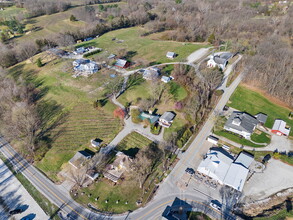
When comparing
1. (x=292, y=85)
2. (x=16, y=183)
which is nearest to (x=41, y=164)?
(x=16, y=183)

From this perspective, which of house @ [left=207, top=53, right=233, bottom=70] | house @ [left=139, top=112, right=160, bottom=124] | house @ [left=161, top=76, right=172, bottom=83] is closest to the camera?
house @ [left=139, top=112, right=160, bottom=124]

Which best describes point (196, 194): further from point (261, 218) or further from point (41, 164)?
point (41, 164)

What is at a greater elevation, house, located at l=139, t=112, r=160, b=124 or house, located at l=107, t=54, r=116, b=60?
house, located at l=107, t=54, r=116, b=60

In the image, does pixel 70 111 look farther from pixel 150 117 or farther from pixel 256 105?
pixel 256 105

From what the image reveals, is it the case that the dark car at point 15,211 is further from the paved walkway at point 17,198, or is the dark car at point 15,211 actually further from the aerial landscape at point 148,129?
the paved walkway at point 17,198

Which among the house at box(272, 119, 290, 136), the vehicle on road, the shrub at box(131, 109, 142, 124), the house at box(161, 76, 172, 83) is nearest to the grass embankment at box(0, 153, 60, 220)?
the shrub at box(131, 109, 142, 124)

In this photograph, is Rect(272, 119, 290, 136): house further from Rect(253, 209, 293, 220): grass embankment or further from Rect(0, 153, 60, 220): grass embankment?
Rect(0, 153, 60, 220): grass embankment

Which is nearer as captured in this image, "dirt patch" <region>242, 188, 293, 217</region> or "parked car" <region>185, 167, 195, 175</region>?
"dirt patch" <region>242, 188, 293, 217</region>

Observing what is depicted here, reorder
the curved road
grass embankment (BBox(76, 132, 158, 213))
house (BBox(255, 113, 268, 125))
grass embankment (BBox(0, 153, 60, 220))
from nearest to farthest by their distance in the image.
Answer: the curved road → grass embankment (BBox(0, 153, 60, 220)) → grass embankment (BBox(76, 132, 158, 213)) → house (BBox(255, 113, 268, 125))

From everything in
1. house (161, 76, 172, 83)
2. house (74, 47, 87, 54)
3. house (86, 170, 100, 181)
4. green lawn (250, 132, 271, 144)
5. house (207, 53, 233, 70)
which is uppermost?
house (207, 53, 233, 70)
